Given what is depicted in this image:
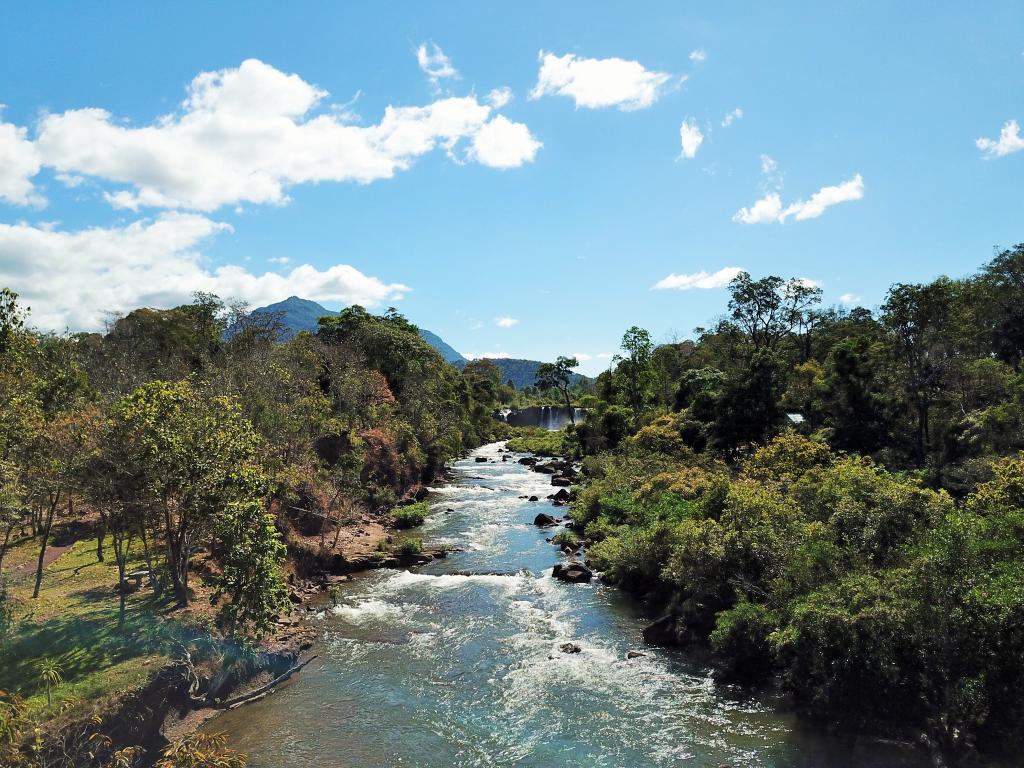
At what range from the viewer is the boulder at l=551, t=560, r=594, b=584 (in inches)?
1190

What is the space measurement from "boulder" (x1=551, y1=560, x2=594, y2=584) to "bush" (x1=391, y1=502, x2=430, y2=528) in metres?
13.7

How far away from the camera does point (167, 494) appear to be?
60.9 feet

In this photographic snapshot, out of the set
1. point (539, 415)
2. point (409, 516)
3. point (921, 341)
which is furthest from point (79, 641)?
point (539, 415)

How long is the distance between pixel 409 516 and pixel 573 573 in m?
15.3

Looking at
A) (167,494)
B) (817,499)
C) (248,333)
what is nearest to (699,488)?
(817,499)

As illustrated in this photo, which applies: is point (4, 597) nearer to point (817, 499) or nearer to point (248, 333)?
point (817, 499)

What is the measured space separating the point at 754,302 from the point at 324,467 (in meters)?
50.1

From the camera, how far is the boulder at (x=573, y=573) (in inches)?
1190

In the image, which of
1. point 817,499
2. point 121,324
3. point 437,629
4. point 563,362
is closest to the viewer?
point 817,499

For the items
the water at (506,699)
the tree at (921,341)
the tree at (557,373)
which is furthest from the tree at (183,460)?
the tree at (557,373)

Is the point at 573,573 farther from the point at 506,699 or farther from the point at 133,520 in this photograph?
the point at 133,520

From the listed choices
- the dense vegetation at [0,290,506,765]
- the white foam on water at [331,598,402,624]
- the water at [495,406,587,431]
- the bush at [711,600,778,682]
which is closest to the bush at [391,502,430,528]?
the dense vegetation at [0,290,506,765]

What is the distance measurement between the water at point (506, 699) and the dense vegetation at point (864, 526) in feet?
4.61

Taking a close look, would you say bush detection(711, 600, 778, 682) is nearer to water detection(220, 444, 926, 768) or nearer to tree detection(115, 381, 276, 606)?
water detection(220, 444, 926, 768)
